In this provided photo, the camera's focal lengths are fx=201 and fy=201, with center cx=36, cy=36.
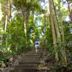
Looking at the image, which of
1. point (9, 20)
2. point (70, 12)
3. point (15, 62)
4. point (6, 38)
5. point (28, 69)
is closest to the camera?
point (28, 69)

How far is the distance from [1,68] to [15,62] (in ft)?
3.20

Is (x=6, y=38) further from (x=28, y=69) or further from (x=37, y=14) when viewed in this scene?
(x=37, y=14)

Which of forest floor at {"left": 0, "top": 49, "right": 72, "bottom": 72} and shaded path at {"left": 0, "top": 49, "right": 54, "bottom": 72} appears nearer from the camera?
forest floor at {"left": 0, "top": 49, "right": 72, "bottom": 72}

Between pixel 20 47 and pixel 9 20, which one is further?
pixel 9 20

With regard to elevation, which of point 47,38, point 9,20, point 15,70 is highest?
point 9,20

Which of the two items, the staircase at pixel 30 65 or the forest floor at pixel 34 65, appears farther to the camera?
the staircase at pixel 30 65

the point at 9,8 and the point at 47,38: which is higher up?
the point at 9,8

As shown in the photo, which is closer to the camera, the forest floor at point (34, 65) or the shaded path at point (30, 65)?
the forest floor at point (34, 65)

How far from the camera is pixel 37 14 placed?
15953 mm

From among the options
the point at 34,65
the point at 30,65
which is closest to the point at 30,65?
the point at 30,65

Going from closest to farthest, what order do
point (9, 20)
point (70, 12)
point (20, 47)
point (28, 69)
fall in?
point (28, 69)
point (20, 47)
point (70, 12)
point (9, 20)

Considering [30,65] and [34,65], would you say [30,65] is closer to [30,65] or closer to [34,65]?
[30,65]

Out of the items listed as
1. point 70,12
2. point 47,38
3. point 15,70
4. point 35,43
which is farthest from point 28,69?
point 35,43

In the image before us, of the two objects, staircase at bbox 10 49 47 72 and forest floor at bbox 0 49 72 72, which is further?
staircase at bbox 10 49 47 72
